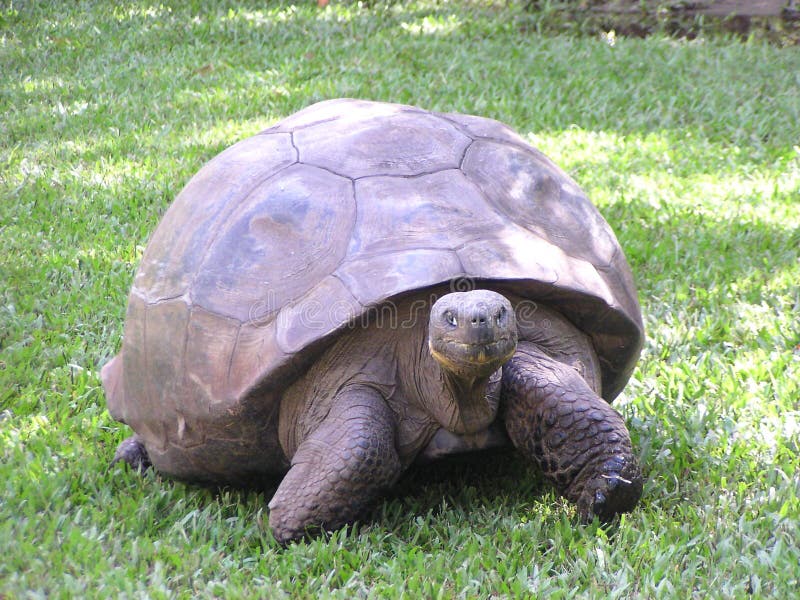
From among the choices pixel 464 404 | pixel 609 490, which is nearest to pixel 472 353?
pixel 464 404

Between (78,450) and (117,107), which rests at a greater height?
(78,450)

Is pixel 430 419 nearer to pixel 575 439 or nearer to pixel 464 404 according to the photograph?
pixel 464 404

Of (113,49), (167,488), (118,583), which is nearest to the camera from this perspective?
(118,583)

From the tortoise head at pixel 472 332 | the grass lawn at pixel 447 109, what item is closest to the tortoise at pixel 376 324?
the tortoise head at pixel 472 332

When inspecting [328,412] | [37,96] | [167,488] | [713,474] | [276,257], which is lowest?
[37,96]

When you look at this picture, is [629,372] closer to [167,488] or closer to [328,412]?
[328,412]

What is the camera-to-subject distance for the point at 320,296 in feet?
9.09

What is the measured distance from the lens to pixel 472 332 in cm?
249

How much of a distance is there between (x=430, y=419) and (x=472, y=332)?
1.62ft

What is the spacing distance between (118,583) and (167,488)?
2.63 ft

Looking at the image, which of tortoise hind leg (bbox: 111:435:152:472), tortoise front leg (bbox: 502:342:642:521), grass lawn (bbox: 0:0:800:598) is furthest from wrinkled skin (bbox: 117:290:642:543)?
tortoise hind leg (bbox: 111:435:152:472)

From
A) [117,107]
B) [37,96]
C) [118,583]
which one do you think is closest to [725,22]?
[117,107]

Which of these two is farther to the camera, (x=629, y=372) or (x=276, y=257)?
(x=629, y=372)

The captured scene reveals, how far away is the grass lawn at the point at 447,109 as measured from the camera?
8.57 feet
